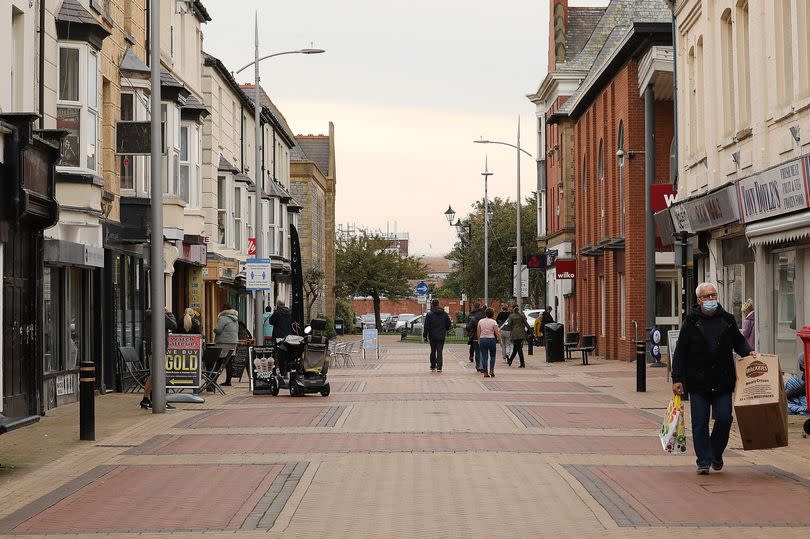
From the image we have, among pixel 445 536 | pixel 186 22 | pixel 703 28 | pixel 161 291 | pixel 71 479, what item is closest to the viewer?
pixel 445 536

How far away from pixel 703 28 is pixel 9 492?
61.9 ft

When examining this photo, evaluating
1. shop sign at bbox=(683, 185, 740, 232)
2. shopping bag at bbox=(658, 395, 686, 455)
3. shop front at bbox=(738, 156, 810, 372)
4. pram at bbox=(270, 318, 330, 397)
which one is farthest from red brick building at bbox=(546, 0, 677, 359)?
shopping bag at bbox=(658, 395, 686, 455)

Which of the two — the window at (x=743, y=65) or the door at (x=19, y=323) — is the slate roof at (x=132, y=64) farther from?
the window at (x=743, y=65)

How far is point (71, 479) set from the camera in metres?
12.7

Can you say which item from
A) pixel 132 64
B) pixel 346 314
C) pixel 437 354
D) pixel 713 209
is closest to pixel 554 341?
pixel 437 354

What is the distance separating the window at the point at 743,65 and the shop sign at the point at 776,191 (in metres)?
1.65

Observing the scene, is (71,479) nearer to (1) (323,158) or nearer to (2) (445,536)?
(2) (445,536)

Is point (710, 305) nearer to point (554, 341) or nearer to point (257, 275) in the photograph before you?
point (257, 275)

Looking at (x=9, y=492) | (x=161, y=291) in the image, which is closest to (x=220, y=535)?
(x=9, y=492)

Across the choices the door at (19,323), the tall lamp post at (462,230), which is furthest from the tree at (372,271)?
the door at (19,323)

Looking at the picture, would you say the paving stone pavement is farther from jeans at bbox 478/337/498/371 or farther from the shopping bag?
jeans at bbox 478/337/498/371

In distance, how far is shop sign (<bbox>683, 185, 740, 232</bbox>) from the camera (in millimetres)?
23453

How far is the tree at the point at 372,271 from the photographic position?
307 ft

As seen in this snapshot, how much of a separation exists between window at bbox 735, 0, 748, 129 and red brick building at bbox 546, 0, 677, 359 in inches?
395
